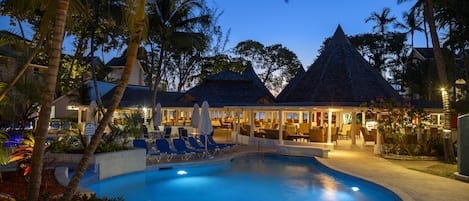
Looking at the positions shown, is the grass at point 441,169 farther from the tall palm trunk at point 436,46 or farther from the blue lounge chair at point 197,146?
the blue lounge chair at point 197,146

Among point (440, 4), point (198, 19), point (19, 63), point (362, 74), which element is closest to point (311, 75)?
point (362, 74)

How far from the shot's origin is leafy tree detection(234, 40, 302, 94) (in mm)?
41969

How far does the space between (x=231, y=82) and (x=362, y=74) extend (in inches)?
503

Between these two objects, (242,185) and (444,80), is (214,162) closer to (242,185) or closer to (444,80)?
(242,185)

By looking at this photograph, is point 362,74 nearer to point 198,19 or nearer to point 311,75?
point 311,75

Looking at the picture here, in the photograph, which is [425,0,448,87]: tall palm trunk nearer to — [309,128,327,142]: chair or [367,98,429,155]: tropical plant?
[367,98,429,155]: tropical plant

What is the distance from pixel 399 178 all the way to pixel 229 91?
21324 mm

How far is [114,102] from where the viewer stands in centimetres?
382

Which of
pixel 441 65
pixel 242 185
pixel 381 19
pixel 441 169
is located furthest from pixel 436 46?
pixel 381 19

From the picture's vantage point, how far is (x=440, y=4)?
14117 mm

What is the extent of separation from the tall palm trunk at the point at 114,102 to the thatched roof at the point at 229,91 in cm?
2369

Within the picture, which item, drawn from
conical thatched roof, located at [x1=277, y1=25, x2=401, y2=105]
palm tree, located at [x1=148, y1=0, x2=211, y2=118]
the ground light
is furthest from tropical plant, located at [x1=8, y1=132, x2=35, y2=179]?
conical thatched roof, located at [x1=277, y1=25, x2=401, y2=105]

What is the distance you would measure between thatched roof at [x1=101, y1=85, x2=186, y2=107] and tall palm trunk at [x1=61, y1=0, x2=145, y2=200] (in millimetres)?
23497

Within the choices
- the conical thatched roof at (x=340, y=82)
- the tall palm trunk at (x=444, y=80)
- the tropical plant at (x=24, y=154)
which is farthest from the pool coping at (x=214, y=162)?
the conical thatched roof at (x=340, y=82)
